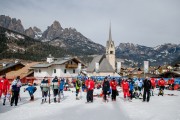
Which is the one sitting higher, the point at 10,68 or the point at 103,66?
Result: the point at 103,66

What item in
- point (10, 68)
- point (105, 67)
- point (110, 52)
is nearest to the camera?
point (10, 68)

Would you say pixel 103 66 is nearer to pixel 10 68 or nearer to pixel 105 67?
pixel 105 67

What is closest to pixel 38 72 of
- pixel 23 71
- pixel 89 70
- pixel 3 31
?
pixel 23 71

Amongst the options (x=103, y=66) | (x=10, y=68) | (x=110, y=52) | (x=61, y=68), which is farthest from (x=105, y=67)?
(x=10, y=68)

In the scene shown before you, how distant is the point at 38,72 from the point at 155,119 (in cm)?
5215

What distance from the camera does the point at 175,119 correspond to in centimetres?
1112

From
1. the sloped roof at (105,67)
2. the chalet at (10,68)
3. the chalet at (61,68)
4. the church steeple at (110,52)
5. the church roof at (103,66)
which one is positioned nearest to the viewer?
the chalet at (61,68)

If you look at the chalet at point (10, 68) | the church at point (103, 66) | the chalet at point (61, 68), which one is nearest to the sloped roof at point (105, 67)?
the church at point (103, 66)

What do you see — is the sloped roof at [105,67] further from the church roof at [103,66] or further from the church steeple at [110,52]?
the church steeple at [110,52]

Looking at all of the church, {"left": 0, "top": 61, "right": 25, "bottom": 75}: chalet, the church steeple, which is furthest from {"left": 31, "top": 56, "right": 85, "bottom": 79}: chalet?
the church steeple

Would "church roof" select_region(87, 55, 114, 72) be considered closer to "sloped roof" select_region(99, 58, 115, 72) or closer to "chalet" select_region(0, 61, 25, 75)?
"sloped roof" select_region(99, 58, 115, 72)

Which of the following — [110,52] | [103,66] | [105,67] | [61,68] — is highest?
[110,52]

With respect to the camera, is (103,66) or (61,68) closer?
(61,68)

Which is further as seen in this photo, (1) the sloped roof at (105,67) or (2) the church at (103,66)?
(1) the sloped roof at (105,67)
